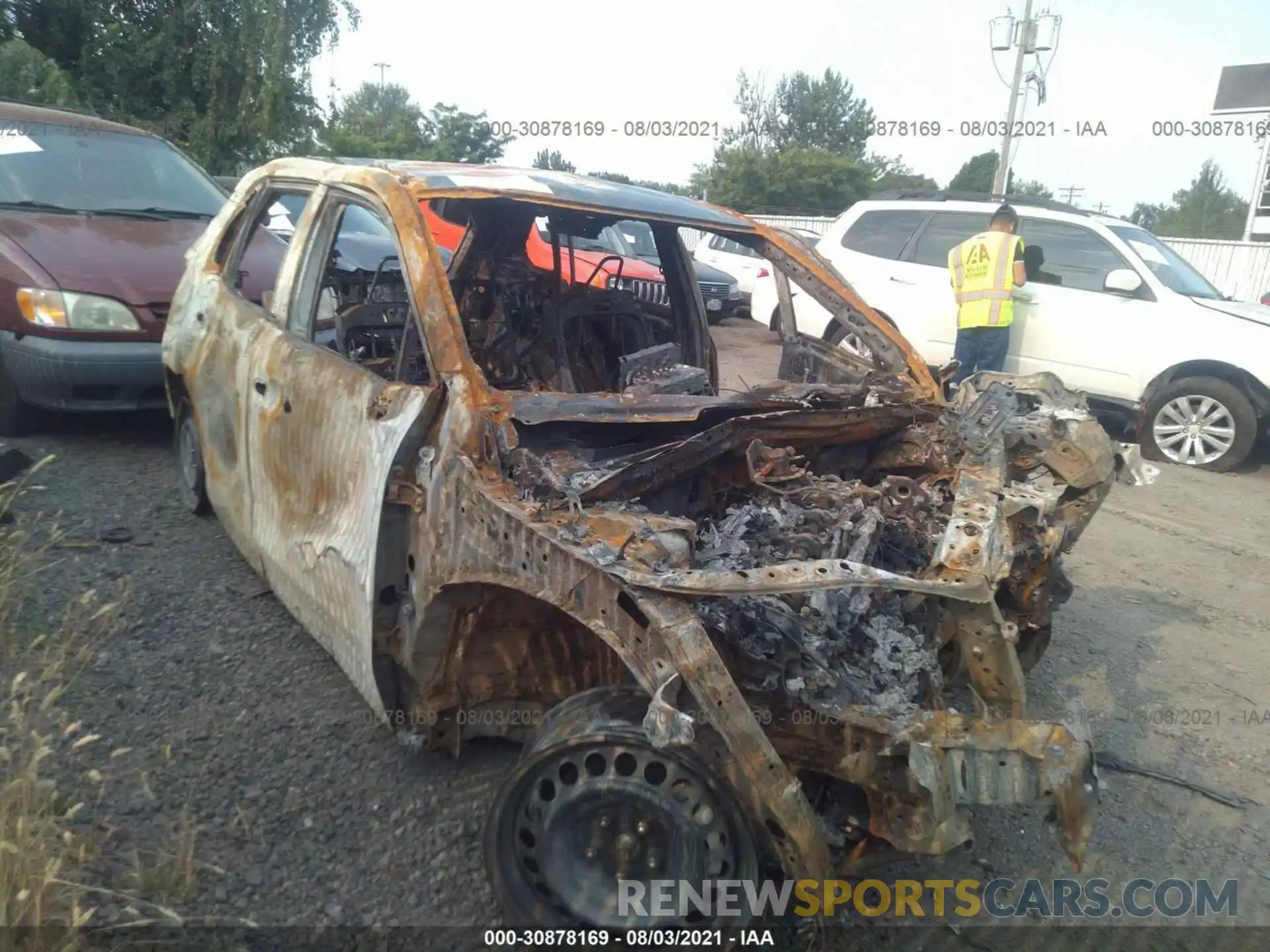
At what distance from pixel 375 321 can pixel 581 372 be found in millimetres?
962

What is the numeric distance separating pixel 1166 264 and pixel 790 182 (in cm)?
2397

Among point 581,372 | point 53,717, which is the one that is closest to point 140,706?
point 53,717

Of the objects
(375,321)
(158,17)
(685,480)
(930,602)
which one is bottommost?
(930,602)

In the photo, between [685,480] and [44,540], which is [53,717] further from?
[685,480]

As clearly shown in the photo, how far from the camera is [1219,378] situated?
723 centimetres

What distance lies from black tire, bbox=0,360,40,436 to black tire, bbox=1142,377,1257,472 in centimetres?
770

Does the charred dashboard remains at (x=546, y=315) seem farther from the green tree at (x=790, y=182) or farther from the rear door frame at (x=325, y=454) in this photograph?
the green tree at (x=790, y=182)

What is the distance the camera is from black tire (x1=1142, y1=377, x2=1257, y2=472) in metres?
7.08

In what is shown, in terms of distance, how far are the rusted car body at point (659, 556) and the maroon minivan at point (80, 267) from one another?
1.36 m

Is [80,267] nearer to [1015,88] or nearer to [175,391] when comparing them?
[175,391]

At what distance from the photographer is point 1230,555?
5371 millimetres

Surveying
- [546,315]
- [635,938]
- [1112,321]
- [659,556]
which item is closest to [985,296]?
[1112,321]

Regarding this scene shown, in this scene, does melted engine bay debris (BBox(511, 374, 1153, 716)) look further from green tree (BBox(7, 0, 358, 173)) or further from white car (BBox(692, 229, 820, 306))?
green tree (BBox(7, 0, 358, 173))

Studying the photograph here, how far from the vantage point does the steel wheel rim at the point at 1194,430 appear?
718 centimetres
